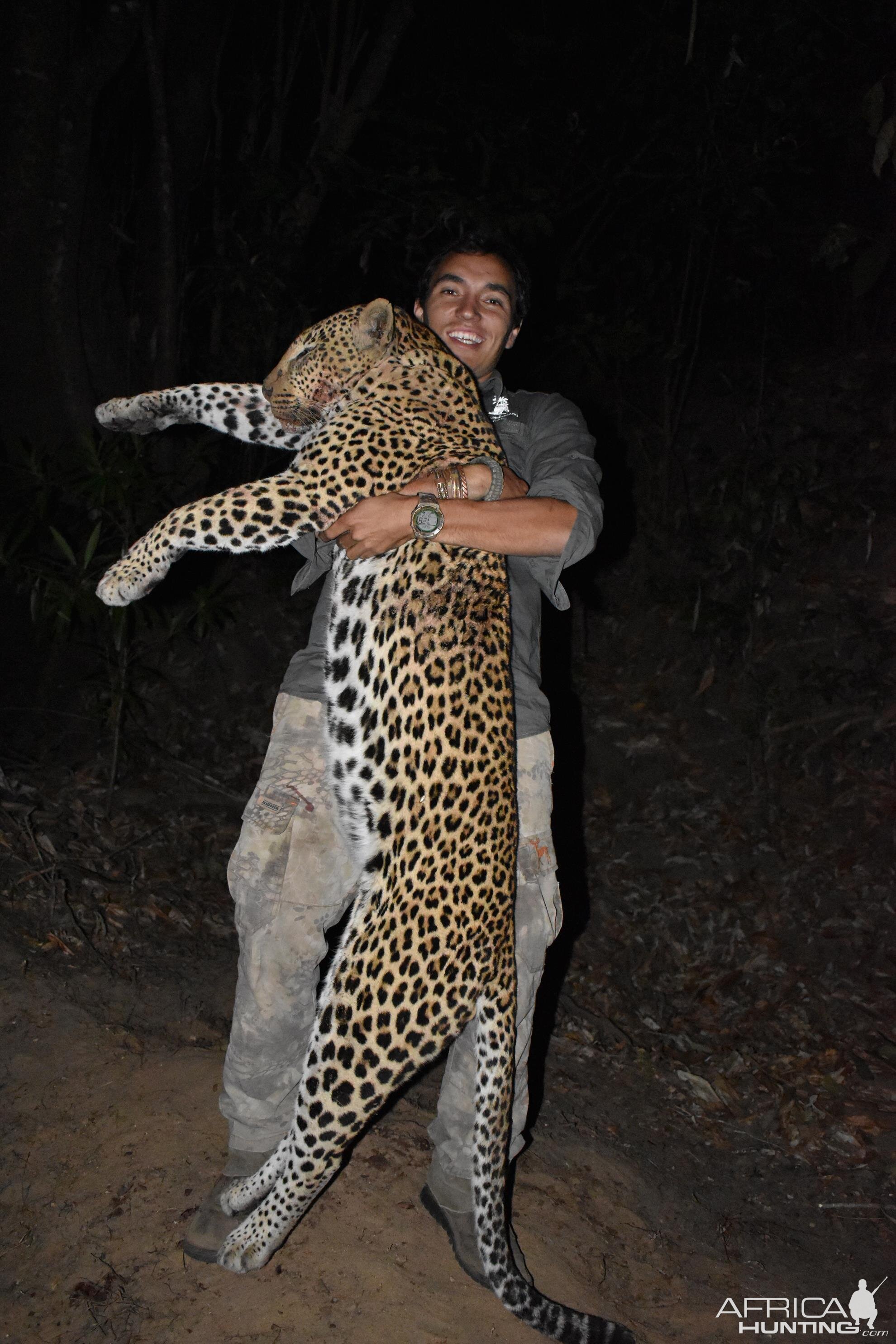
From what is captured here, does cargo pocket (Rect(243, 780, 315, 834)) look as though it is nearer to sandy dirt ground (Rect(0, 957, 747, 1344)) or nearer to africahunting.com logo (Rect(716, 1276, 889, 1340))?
sandy dirt ground (Rect(0, 957, 747, 1344))

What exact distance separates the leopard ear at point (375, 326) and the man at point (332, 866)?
0.33 metres

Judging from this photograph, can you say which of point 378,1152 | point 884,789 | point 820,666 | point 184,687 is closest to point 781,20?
point 820,666

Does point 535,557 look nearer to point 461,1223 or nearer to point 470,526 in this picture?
point 470,526

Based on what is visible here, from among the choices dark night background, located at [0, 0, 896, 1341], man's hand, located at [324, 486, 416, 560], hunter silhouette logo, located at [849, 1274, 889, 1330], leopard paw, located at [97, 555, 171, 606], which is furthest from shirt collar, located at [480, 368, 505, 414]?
hunter silhouette logo, located at [849, 1274, 889, 1330]

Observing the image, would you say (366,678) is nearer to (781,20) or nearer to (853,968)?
(853,968)

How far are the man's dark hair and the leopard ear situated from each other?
1.05ft

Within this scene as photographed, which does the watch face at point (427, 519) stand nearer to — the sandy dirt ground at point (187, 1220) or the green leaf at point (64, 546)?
the sandy dirt ground at point (187, 1220)

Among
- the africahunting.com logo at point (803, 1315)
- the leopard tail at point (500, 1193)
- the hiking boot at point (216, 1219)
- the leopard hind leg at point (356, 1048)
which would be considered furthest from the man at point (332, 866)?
the africahunting.com logo at point (803, 1315)

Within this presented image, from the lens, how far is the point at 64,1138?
3.13 meters

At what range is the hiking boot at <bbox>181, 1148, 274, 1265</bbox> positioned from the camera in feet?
8.89

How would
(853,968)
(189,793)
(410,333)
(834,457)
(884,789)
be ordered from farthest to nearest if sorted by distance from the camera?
(834,457), (884,789), (189,793), (853,968), (410,333)

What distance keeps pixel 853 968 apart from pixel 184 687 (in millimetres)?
4267

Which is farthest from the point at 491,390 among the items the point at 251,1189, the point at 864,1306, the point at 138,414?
the point at 864,1306

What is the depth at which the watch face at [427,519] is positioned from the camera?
2.53m
